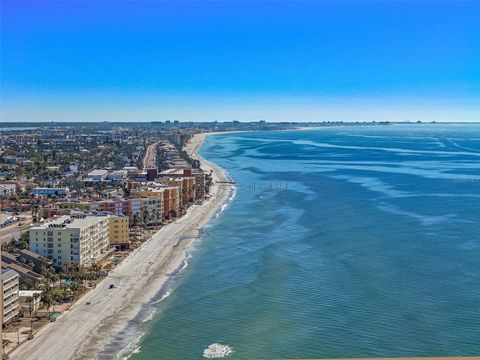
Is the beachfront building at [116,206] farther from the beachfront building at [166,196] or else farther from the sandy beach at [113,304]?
the sandy beach at [113,304]

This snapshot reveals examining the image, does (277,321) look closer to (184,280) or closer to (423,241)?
(184,280)

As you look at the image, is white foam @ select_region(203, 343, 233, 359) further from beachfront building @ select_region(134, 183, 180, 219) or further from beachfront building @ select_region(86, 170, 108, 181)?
beachfront building @ select_region(86, 170, 108, 181)

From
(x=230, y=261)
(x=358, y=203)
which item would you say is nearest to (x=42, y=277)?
(x=230, y=261)

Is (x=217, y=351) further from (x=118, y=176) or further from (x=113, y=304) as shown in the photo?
(x=118, y=176)

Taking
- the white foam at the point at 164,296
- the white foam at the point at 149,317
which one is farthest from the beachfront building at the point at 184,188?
the white foam at the point at 149,317

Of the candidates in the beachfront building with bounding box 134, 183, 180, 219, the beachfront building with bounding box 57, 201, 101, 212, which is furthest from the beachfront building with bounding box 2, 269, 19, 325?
the beachfront building with bounding box 134, 183, 180, 219

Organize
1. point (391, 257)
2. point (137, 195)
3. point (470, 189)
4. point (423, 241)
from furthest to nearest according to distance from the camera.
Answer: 1. point (470, 189)
2. point (137, 195)
3. point (423, 241)
4. point (391, 257)
